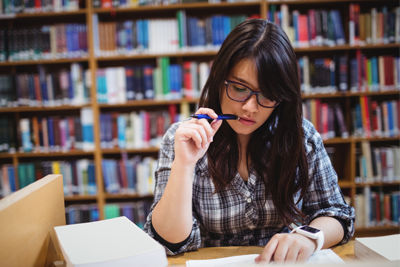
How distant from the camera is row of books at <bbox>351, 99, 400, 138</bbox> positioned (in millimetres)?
2244

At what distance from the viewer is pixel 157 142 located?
2295 millimetres

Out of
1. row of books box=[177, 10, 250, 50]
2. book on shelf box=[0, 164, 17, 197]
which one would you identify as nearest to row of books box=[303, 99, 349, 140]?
row of books box=[177, 10, 250, 50]

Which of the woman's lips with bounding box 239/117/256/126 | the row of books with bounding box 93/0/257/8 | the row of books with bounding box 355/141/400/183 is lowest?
the row of books with bounding box 355/141/400/183

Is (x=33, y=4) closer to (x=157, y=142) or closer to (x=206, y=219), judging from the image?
(x=157, y=142)

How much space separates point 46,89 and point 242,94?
2018 millimetres

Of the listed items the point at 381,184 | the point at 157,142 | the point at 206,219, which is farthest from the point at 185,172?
the point at 381,184

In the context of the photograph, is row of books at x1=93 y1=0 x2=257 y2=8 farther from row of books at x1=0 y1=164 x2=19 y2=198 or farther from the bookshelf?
row of books at x1=0 y1=164 x2=19 y2=198

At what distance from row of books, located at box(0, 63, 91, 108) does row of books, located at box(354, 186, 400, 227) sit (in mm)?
2480

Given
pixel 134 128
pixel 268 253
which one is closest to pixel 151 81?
pixel 134 128

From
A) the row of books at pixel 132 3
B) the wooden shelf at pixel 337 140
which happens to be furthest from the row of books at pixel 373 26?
the row of books at pixel 132 3

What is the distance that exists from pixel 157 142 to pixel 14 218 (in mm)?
1795

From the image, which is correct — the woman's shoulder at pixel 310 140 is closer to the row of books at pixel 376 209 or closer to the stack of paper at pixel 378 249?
the stack of paper at pixel 378 249

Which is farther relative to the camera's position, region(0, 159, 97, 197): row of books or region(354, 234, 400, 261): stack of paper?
region(0, 159, 97, 197): row of books

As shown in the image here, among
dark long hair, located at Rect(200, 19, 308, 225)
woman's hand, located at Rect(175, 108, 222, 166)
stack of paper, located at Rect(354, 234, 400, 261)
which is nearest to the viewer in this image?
stack of paper, located at Rect(354, 234, 400, 261)
